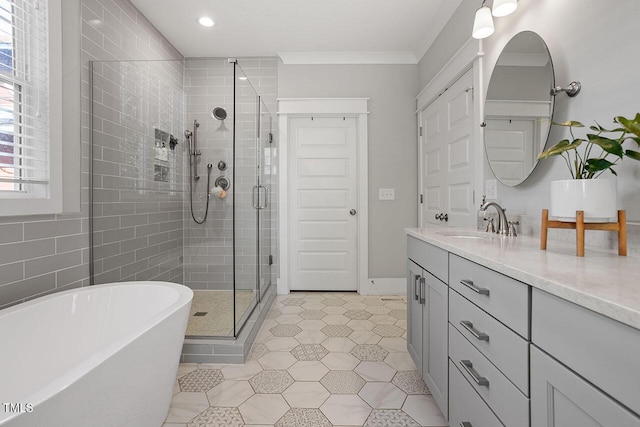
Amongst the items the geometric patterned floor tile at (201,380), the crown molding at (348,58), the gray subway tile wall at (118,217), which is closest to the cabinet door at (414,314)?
the geometric patterned floor tile at (201,380)

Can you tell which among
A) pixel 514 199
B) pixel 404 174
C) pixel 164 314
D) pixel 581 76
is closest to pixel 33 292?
pixel 164 314

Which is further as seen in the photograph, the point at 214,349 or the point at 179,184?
the point at 179,184

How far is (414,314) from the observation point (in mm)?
1675

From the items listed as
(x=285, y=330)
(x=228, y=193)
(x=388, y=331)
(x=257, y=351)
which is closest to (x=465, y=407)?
(x=388, y=331)

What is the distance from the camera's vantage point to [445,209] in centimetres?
249

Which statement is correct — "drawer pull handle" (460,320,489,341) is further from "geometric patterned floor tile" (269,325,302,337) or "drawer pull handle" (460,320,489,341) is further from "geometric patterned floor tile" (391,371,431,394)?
"geometric patterned floor tile" (269,325,302,337)

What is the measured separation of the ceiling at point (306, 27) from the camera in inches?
92.9

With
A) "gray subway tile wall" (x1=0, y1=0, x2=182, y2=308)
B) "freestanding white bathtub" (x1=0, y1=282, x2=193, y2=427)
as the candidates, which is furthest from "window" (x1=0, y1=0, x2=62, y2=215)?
"freestanding white bathtub" (x1=0, y1=282, x2=193, y2=427)

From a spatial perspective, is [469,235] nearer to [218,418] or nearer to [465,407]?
[465,407]

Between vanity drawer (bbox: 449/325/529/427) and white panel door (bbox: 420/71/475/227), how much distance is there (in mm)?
1216

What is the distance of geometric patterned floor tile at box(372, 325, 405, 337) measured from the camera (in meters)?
2.22

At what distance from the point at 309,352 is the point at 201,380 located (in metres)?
0.68

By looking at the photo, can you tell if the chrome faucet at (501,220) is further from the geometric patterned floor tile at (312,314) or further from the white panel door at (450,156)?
the geometric patterned floor tile at (312,314)

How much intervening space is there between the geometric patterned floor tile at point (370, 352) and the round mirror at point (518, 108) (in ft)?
4.32
